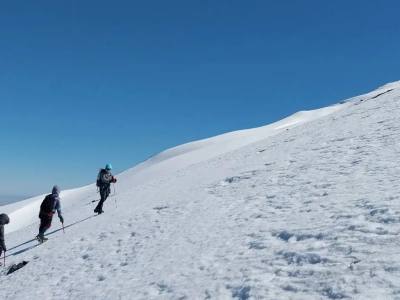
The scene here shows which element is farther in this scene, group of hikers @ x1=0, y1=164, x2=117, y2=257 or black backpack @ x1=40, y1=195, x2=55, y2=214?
black backpack @ x1=40, y1=195, x2=55, y2=214

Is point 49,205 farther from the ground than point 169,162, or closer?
closer

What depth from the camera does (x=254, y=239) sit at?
33.9 ft

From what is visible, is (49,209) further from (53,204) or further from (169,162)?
(169,162)

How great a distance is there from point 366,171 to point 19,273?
1133 centimetres

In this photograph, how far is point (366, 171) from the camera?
13.4 m

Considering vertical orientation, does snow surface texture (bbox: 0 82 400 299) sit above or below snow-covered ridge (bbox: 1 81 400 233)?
below

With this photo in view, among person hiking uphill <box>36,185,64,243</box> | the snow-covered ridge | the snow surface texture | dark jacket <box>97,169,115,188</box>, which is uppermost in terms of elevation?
the snow-covered ridge

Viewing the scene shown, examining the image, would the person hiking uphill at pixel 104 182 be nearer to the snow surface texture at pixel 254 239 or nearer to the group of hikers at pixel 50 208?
the group of hikers at pixel 50 208

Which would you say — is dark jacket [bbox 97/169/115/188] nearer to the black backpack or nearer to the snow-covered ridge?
the black backpack

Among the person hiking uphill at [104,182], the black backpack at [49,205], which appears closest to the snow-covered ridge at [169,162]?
the person hiking uphill at [104,182]

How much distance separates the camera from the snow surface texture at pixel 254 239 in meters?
7.87

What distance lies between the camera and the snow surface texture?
7.87 metres

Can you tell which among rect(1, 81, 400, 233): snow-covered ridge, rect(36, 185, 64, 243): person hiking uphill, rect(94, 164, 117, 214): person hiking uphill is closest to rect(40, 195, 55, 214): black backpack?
rect(36, 185, 64, 243): person hiking uphill

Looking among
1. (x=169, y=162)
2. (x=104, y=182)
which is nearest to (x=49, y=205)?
(x=104, y=182)
